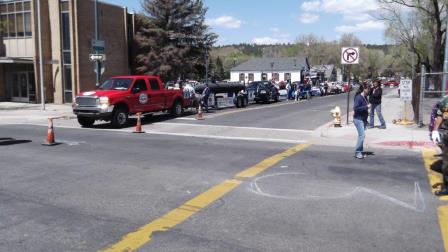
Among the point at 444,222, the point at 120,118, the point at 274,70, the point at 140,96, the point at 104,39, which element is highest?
the point at 104,39

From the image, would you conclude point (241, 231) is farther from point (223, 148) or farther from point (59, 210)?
point (223, 148)

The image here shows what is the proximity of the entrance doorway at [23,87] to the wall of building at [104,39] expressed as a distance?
4075 millimetres

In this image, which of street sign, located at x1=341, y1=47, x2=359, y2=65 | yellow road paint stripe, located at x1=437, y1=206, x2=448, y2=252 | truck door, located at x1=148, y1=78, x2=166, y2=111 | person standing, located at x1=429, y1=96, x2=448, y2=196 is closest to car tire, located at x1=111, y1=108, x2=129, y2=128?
truck door, located at x1=148, y1=78, x2=166, y2=111

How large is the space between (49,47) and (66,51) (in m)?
1.46

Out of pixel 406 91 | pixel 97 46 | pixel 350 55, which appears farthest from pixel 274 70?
pixel 350 55

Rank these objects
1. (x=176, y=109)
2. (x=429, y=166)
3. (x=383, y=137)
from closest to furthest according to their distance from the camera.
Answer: (x=429, y=166), (x=383, y=137), (x=176, y=109)

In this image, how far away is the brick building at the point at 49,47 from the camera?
34031mm

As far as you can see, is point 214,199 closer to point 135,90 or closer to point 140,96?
point 135,90

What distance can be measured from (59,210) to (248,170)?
4042mm

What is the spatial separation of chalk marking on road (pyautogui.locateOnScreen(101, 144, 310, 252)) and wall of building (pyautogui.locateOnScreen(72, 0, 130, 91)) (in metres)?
28.0

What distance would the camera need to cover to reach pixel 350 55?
57.0ft

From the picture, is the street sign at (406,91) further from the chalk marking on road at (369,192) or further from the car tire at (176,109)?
the chalk marking on road at (369,192)

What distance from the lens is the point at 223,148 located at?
1293 centimetres

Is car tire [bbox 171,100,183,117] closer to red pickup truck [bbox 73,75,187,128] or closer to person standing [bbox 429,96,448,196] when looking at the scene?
red pickup truck [bbox 73,75,187,128]
